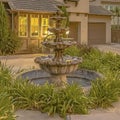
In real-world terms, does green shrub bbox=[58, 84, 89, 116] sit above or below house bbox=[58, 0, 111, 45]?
below

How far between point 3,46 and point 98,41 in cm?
1492

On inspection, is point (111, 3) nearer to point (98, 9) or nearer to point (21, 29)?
point (98, 9)

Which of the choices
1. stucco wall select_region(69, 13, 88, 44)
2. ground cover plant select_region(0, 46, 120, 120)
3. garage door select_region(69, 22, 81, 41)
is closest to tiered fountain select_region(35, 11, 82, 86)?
ground cover plant select_region(0, 46, 120, 120)

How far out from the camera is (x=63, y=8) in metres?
22.0

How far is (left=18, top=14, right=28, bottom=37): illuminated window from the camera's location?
1995cm

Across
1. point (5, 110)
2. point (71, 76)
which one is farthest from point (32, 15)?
point (5, 110)

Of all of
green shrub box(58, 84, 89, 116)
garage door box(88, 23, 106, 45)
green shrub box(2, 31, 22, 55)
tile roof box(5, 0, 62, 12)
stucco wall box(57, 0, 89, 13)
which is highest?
stucco wall box(57, 0, 89, 13)

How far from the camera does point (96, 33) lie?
1216 inches

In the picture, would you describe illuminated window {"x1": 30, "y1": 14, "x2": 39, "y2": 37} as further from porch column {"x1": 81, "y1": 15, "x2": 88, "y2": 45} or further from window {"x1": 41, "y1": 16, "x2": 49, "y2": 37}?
porch column {"x1": 81, "y1": 15, "x2": 88, "y2": 45}

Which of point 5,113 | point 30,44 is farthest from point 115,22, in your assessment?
point 5,113

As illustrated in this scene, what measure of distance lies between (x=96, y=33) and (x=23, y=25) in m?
12.5

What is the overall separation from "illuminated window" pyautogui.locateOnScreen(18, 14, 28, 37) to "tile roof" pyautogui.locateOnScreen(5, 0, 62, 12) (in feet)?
2.66

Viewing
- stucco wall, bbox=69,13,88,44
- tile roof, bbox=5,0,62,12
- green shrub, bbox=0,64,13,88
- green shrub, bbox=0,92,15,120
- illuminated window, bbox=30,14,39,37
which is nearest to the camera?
green shrub, bbox=0,92,15,120

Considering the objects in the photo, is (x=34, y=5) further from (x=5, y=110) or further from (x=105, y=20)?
(x=5, y=110)
